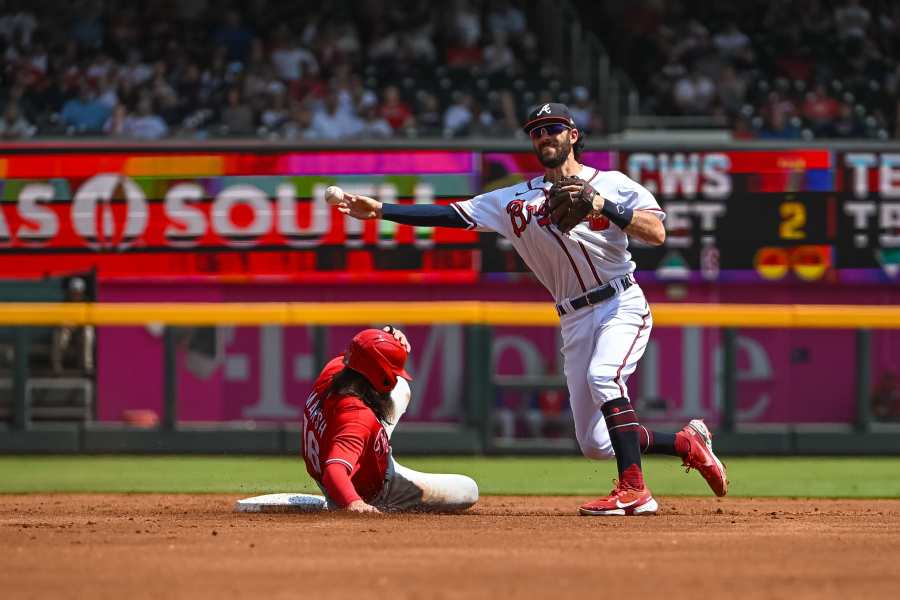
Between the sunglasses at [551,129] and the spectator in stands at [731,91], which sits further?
the spectator in stands at [731,91]

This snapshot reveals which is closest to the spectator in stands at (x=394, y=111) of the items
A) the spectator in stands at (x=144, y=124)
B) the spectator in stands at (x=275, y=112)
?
the spectator in stands at (x=275, y=112)

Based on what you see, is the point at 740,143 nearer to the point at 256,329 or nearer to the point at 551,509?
the point at 256,329

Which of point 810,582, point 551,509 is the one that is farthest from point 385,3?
point 810,582

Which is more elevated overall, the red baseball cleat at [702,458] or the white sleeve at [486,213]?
the white sleeve at [486,213]

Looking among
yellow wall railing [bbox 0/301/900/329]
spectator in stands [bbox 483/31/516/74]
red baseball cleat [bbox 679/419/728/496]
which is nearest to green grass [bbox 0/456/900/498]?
yellow wall railing [bbox 0/301/900/329]

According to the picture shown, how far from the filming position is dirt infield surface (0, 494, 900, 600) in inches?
177

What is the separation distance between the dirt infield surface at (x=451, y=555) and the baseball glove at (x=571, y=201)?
129 centimetres

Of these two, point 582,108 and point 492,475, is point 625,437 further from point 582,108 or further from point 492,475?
point 582,108

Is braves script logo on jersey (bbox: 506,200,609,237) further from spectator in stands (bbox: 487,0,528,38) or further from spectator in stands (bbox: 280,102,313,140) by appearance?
spectator in stands (bbox: 487,0,528,38)

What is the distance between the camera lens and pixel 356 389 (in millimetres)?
6645

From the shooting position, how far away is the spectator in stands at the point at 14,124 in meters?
14.1

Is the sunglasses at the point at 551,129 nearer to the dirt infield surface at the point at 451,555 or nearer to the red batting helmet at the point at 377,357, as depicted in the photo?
the red batting helmet at the point at 377,357

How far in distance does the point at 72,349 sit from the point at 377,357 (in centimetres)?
657

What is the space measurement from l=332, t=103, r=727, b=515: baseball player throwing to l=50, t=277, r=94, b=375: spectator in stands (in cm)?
615
